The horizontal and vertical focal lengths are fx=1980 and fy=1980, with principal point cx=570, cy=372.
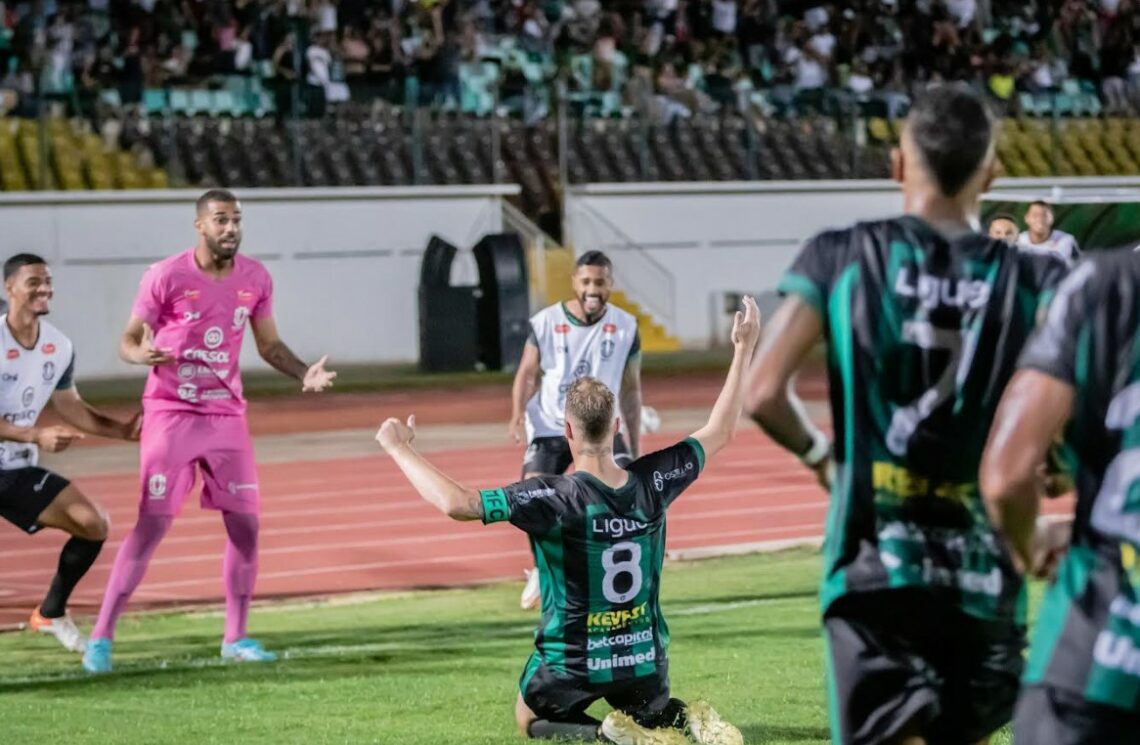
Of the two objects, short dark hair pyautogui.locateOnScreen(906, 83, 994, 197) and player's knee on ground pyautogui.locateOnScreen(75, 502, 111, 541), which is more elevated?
short dark hair pyautogui.locateOnScreen(906, 83, 994, 197)

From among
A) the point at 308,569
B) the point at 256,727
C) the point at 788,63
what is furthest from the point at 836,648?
the point at 788,63

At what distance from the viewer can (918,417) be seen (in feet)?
12.7

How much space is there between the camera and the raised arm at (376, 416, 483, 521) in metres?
5.93

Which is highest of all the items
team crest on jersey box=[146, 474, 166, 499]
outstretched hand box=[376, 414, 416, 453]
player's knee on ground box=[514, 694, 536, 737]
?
outstretched hand box=[376, 414, 416, 453]

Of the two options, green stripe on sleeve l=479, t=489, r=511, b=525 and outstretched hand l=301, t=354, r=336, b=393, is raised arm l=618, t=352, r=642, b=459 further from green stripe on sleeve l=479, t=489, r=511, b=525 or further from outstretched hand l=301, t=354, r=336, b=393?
green stripe on sleeve l=479, t=489, r=511, b=525

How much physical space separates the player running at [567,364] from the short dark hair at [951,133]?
7.25 metres

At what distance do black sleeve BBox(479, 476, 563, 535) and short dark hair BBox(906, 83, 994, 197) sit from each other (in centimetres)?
296

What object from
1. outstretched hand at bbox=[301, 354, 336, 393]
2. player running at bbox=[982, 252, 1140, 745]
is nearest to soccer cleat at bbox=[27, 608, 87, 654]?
outstretched hand at bbox=[301, 354, 336, 393]

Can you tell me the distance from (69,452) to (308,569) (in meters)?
8.67

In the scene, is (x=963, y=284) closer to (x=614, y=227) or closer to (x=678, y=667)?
(x=678, y=667)

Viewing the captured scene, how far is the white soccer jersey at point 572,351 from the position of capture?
11.2 m

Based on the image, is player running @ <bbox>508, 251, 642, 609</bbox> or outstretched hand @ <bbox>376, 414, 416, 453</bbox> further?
player running @ <bbox>508, 251, 642, 609</bbox>

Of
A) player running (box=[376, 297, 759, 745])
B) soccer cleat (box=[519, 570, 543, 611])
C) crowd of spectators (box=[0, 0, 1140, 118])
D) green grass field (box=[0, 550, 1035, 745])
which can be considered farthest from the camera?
crowd of spectators (box=[0, 0, 1140, 118])

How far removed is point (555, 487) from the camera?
22.1 ft
